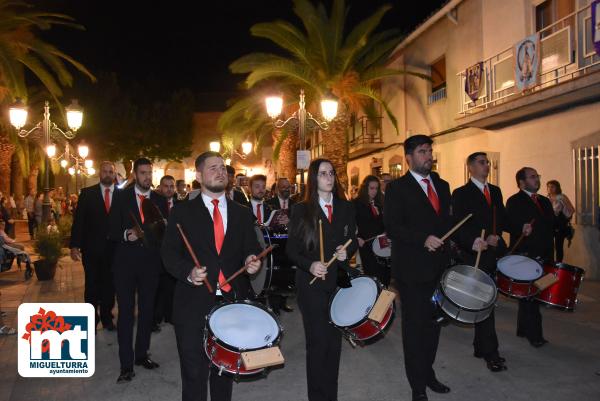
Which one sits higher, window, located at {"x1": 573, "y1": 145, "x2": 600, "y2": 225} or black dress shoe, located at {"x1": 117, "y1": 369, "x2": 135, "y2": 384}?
window, located at {"x1": 573, "y1": 145, "x2": 600, "y2": 225}

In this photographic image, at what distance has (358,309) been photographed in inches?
171

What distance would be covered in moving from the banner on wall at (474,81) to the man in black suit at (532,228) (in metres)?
8.80

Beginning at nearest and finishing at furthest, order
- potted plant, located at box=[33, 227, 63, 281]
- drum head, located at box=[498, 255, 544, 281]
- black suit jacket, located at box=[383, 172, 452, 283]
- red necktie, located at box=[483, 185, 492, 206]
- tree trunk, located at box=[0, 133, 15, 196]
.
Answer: black suit jacket, located at box=[383, 172, 452, 283] < drum head, located at box=[498, 255, 544, 281] < red necktie, located at box=[483, 185, 492, 206] < potted plant, located at box=[33, 227, 63, 281] < tree trunk, located at box=[0, 133, 15, 196]

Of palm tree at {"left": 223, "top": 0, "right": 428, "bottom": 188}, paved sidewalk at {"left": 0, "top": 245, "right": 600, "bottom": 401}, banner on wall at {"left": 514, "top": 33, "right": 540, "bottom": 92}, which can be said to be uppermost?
palm tree at {"left": 223, "top": 0, "right": 428, "bottom": 188}

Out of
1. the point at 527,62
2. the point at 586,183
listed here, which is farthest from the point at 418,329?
the point at 527,62

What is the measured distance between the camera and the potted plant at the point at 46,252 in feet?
40.4

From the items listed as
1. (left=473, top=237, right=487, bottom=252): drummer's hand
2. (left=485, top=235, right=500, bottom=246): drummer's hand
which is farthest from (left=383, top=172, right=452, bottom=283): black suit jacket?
(left=485, top=235, right=500, bottom=246): drummer's hand

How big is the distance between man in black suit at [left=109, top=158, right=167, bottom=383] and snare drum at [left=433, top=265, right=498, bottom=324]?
2717 millimetres

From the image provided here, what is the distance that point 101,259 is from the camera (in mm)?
7684

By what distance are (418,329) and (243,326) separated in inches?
72.8

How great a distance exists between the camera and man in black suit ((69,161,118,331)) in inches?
301

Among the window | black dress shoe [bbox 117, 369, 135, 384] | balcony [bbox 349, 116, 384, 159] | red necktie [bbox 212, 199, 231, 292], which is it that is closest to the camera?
red necktie [bbox 212, 199, 231, 292]

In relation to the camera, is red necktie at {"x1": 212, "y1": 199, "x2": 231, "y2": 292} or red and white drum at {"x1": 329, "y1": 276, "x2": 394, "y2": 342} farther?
red and white drum at {"x1": 329, "y1": 276, "x2": 394, "y2": 342}

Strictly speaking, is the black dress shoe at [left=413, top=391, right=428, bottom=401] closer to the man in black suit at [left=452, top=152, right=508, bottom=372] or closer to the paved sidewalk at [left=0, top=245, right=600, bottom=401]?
the paved sidewalk at [left=0, top=245, right=600, bottom=401]
